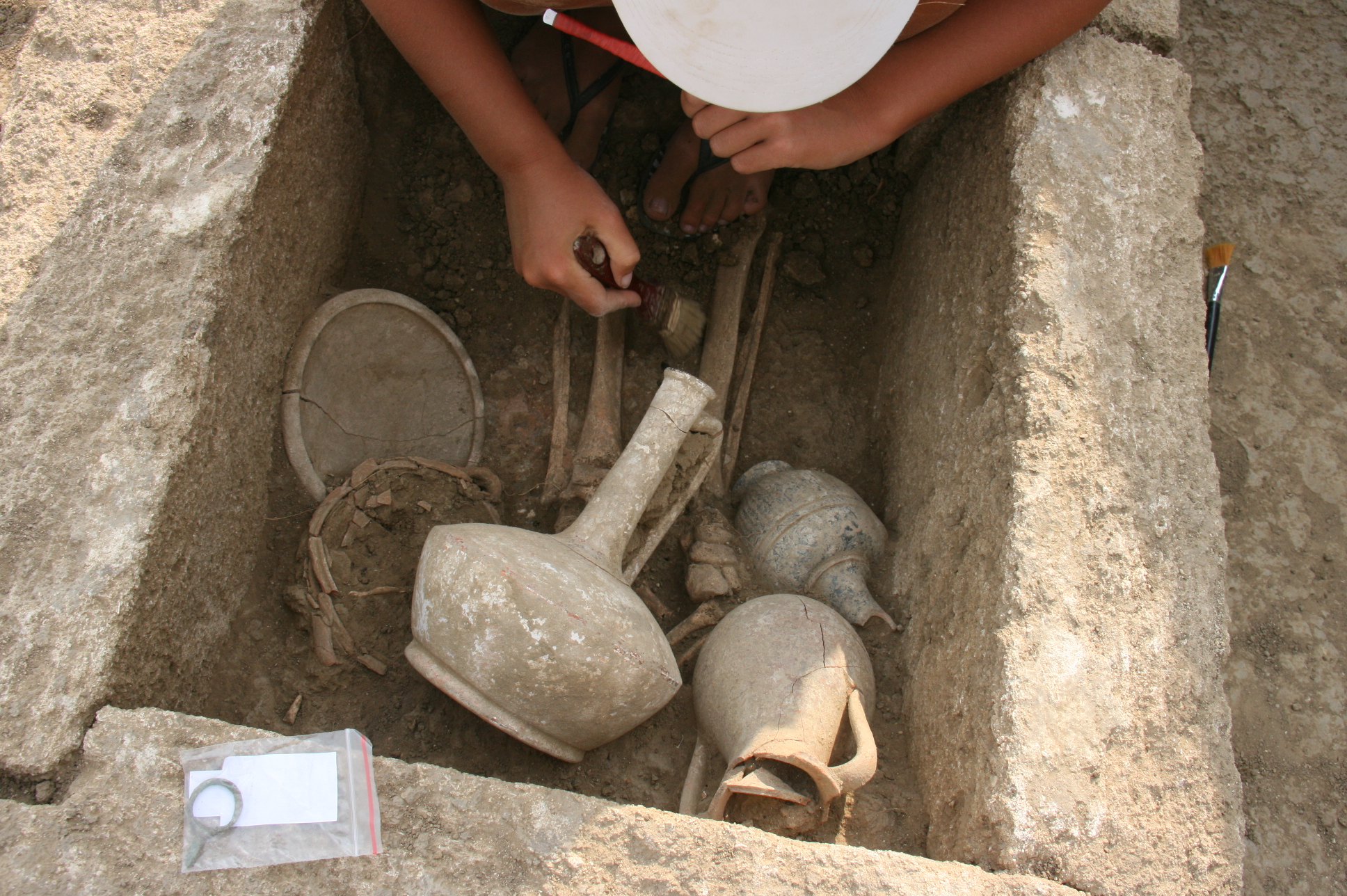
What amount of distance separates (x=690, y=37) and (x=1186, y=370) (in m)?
A: 1.05

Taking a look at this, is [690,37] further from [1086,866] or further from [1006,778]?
[1086,866]

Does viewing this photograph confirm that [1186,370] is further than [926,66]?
No

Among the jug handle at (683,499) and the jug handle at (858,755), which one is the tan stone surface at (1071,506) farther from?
the jug handle at (683,499)

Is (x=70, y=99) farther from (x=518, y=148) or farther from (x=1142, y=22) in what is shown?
(x=1142, y=22)

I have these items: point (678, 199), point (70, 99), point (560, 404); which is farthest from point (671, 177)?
point (70, 99)

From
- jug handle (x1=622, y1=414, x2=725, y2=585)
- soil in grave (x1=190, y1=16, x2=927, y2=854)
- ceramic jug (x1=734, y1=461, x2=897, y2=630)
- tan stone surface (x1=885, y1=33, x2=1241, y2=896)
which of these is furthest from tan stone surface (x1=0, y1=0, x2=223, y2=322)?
tan stone surface (x1=885, y1=33, x2=1241, y2=896)

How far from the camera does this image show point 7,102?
1506 mm

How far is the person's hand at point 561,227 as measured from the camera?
1656 mm

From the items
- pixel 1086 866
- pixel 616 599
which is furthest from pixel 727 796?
pixel 1086 866

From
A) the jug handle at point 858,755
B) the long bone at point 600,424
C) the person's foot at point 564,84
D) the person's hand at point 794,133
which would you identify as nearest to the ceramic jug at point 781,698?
the jug handle at point 858,755

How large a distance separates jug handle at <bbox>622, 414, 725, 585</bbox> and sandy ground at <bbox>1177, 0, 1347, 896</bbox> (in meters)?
1.22

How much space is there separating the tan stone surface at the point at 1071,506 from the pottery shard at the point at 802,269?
0.44 meters

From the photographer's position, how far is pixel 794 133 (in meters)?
1.57

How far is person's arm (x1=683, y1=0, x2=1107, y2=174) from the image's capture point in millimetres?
1568
